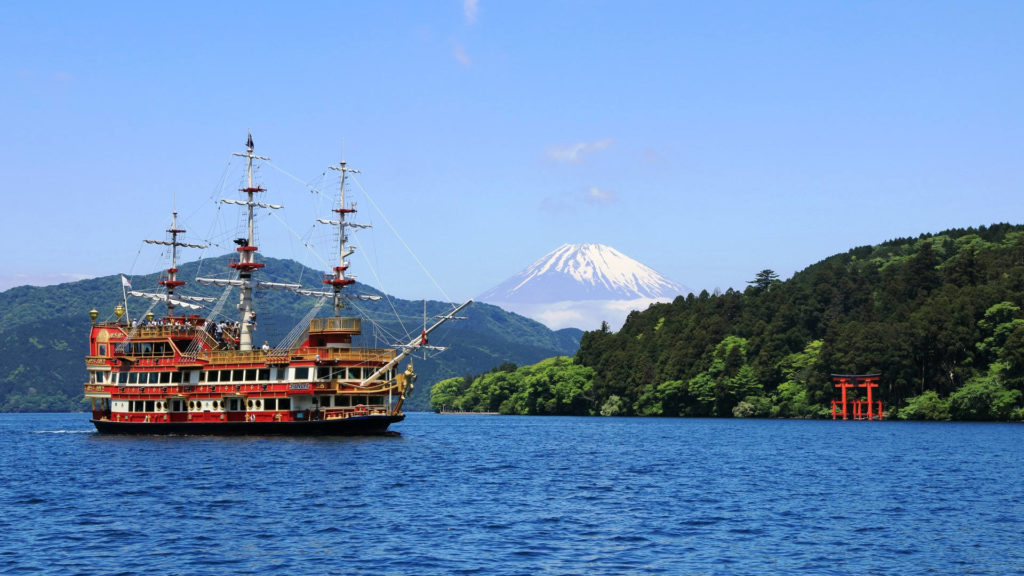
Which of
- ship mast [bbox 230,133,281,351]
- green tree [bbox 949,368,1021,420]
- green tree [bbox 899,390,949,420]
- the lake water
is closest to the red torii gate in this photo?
green tree [bbox 899,390,949,420]

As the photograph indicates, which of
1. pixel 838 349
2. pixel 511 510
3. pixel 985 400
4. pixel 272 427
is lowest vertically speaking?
pixel 511 510

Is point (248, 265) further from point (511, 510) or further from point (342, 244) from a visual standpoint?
point (511, 510)

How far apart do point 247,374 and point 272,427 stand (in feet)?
17.6

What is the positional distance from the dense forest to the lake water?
2029 inches

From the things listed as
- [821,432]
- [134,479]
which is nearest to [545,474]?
[134,479]

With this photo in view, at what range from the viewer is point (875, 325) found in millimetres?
144250

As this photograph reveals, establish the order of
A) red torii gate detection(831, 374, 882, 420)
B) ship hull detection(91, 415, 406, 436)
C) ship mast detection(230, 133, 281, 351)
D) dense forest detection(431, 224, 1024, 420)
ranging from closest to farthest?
1. ship hull detection(91, 415, 406, 436)
2. ship mast detection(230, 133, 281, 351)
3. dense forest detection(431, 224, 1024, 420)
4. red torii gate detection(831, 374, 882, 420)

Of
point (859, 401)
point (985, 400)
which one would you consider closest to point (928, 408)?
point (985, 400)

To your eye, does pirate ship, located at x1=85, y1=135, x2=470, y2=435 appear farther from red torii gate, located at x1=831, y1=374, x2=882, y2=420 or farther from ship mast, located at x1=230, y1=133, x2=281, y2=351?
red torii gate, located at x1=831, y1=374, x2=882, y2=420

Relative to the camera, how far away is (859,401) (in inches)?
5482

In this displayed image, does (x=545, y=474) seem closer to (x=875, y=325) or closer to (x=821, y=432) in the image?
(x=821, y=432)

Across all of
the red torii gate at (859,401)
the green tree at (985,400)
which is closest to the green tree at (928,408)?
the green tree at (985,400)

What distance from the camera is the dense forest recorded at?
131 m

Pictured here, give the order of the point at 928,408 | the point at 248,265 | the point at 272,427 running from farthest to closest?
the point at 928,408 < the point at 248,265 < the point at 272,427
